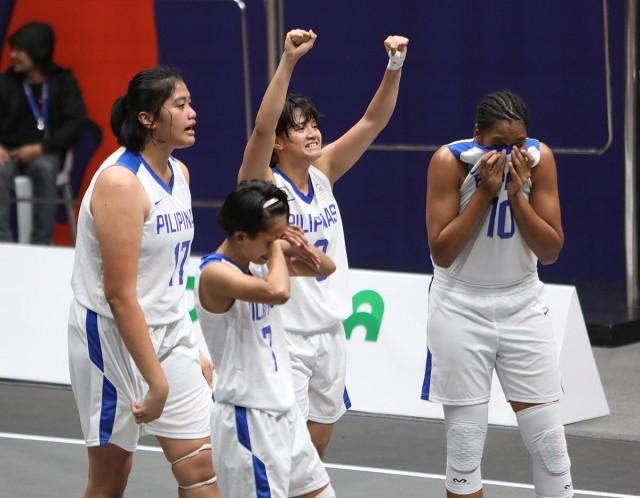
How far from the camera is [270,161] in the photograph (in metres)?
5.57

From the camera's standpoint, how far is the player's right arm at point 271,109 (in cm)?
524

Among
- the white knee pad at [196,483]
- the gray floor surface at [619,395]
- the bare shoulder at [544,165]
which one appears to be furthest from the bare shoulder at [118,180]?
the gray floor surface at [619,395]

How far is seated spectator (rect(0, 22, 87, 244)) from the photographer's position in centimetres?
1112

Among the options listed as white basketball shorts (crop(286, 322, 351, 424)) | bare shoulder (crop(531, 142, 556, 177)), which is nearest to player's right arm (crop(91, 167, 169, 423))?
white basketball shorts (crop(286, 322, 351, 424))

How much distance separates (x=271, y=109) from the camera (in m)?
5.29

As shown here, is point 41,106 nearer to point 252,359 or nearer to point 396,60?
point 396,60

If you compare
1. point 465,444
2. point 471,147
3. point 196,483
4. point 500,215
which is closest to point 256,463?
point 196,483

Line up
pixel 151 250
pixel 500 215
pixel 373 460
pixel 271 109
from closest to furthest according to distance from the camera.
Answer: pixel 151 250, pixel 271 109, pixel 500 215, pixel 373 460

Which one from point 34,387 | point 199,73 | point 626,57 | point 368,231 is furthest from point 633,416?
point 199,73

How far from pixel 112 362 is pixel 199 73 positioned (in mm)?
7278

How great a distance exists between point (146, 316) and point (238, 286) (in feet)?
1.79

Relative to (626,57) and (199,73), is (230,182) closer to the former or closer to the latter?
(199,73)

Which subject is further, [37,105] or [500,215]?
[37,105]

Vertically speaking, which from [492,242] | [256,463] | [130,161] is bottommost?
[256,463]
